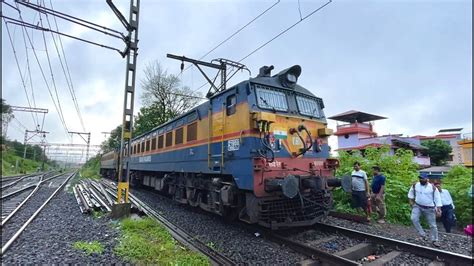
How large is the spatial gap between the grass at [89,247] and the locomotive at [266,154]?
2706 millimetres

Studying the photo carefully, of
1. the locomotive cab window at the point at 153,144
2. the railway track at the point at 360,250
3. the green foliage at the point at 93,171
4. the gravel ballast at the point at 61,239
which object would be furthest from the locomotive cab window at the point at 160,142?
the green foliage at the point at 93,171

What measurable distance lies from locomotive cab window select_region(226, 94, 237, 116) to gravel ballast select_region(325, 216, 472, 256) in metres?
4.05

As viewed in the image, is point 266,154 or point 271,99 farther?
point 271,99

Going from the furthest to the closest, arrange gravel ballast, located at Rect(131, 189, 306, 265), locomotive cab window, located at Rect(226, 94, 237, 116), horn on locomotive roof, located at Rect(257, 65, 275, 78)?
horn on locomotive roof, located at Rect(257, 65, 275, 78) < locomotive cab window, located at Rect(226, 94, 237, 116) < gravel ballast, located at Rect(131, 189, 306, 265)

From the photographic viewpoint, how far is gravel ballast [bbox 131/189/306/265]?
207 inches

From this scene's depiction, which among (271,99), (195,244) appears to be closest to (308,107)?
(271,99)

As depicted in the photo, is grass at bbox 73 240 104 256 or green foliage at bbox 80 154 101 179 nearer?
grass at bbox 73 240 104 256

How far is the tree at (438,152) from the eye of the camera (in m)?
42.7

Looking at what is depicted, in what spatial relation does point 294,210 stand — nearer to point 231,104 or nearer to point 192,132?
point 231,104

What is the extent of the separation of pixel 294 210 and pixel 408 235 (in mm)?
2848

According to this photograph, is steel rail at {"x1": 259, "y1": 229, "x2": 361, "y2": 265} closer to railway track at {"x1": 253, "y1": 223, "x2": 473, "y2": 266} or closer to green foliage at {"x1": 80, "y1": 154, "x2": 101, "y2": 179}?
railway track at {"x1": 253, "y1": 223, "x2": 473, "y2": 266}

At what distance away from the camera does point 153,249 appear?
538 centimetres

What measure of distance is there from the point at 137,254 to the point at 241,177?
2.52 meters

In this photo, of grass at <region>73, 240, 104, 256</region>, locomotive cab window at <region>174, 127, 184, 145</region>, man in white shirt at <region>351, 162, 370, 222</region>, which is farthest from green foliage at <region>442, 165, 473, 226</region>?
grass at <region>73, 240, 104, 256</region>
